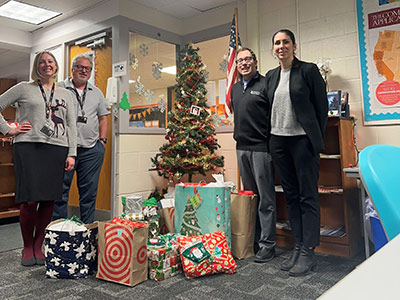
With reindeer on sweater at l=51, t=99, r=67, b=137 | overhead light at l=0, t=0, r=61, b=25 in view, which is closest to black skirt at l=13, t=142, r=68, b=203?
reindeer on sweater at l=51, t=99, r=67, b=137

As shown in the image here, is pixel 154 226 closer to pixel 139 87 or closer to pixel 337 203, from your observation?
pixel 337 203

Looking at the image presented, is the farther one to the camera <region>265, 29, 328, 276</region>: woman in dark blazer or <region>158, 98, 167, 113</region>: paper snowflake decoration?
<region>158, 98, 167, 113</region>: paper snowflake decoration

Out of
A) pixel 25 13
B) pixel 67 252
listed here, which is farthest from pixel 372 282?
pixel 25 13

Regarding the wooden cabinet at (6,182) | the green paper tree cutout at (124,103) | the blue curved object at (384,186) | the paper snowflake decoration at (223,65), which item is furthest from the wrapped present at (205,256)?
the wooden cabinet at (6,182)

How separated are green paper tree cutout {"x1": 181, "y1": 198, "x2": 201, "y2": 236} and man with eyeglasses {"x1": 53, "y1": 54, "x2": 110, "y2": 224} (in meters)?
0.99

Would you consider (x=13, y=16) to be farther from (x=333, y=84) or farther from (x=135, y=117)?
(x=333, y=84)

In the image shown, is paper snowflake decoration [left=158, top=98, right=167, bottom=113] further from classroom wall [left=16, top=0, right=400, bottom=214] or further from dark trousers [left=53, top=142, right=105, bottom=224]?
dark trousers [left=53, top=142, right=105, bottom=224]

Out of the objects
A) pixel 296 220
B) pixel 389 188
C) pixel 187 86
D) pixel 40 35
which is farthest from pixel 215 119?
pixel 389 188

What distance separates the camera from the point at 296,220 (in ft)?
7.20

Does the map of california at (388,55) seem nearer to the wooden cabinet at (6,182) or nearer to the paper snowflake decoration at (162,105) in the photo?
the paper snowflake decoration at (162,105)

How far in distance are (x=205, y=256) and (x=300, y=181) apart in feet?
2.60

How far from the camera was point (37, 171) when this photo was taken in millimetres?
2203

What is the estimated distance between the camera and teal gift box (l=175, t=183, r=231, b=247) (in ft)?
7.35

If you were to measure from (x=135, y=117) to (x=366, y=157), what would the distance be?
3.21 meters
